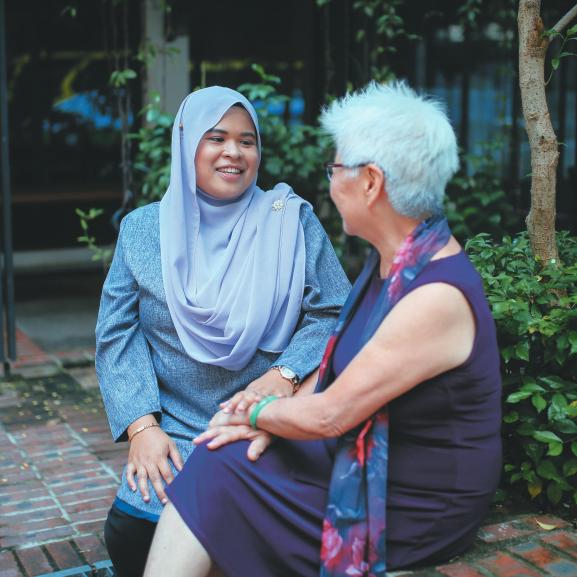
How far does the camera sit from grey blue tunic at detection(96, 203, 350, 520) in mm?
2973

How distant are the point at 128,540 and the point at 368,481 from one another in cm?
100

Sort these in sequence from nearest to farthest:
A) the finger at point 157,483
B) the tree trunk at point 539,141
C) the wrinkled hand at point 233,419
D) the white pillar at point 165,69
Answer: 1. the wrinkled hand at point 233,419
2. the finger at point 157,483
3. the tree trunk at point 539,141
4. the white pillar at point 165,69

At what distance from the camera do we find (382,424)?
212 centimetres

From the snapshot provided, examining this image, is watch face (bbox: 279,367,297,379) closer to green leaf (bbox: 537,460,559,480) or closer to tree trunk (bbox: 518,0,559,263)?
green leaf (bbox: 537,460,559,480)

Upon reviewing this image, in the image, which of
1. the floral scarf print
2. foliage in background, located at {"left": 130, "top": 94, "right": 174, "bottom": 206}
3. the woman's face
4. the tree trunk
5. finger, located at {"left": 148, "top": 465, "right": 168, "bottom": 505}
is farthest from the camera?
foliage in background, located at {"left": 130, "top": 94, "right": 174, "bottom": 206}

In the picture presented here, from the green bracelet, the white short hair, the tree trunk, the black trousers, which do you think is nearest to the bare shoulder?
the white short hair

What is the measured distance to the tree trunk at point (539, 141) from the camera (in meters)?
3.27

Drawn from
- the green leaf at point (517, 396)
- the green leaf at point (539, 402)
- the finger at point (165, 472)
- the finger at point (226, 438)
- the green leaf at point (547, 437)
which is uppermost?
the finger at point (226, 438)

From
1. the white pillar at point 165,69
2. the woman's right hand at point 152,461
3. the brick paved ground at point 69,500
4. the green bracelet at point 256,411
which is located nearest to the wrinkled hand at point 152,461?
the woman's right hand at point 152,461

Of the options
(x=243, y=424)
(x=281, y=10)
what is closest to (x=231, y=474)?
(x=243, y=424)

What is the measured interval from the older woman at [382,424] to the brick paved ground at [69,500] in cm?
18

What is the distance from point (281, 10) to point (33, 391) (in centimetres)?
482

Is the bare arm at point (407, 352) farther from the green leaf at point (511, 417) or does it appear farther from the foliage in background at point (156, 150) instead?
the foliage in background at point (156, 150)

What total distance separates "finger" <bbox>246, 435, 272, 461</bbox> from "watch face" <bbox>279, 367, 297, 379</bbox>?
0.54 m
